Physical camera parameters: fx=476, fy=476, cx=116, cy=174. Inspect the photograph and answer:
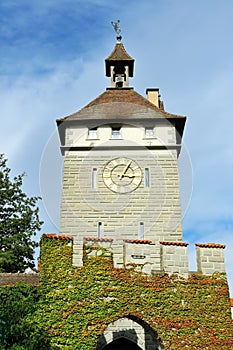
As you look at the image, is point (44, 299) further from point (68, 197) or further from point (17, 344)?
point (68, 197)

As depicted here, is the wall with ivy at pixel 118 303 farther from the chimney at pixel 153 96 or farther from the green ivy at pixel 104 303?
the chimney at pixel 153 96

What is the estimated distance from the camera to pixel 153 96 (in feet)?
71.6

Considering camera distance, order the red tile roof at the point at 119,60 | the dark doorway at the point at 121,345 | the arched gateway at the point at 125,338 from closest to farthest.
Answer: the arched gateway at the point at 125,338, the dark doorway at the point at 121,345, the red tile roof at the point at 119,60

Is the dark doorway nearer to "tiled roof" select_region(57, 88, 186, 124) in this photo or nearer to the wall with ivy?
the wall with ivy

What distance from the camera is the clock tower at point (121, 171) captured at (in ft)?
55.1

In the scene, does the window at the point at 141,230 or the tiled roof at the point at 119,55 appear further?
the tiled roof at the point at 119,55

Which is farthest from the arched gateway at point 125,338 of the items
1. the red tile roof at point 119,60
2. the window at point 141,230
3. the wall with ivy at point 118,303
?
the red tile roof at point 119,60

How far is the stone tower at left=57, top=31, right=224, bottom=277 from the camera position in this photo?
1678cm


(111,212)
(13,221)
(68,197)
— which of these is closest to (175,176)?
(111,212)

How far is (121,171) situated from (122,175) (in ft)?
0.59

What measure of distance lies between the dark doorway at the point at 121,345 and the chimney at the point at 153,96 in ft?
37.0

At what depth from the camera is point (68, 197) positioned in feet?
57.3

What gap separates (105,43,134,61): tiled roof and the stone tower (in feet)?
9.76

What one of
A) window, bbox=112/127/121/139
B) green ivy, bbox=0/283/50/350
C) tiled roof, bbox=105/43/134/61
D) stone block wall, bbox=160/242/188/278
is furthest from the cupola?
green ivy, bbox=0/283/50/350
